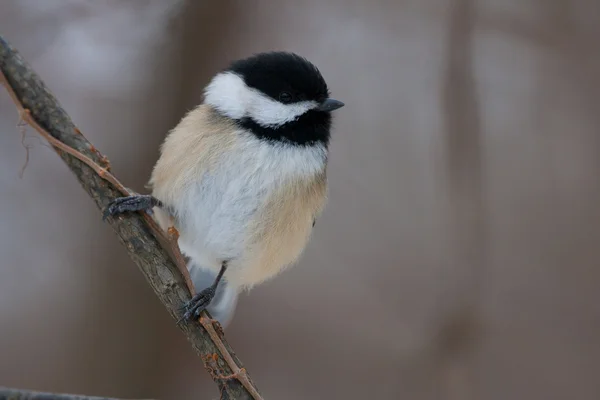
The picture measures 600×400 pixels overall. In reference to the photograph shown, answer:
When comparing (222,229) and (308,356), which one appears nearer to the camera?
(222,229)

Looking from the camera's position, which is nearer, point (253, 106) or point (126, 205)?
point (126, 205)

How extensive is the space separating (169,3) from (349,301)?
4.69ft

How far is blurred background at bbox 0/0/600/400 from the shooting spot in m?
2.36

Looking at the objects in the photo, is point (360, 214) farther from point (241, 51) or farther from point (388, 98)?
point (241, 51)

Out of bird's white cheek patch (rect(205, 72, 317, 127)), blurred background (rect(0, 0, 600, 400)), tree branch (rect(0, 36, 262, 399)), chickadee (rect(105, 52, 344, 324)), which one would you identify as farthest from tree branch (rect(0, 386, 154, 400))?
blurred background (rect(0, 0, 600, 400))

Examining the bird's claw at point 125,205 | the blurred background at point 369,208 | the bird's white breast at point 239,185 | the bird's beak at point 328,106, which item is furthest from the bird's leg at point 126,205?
the blurred background at point 369,208

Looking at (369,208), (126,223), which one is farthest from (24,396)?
(369,208)

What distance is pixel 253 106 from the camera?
1.45 m

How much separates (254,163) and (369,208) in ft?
3.72

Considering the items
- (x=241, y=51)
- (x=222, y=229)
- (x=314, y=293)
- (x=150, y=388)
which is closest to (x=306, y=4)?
(x=241, y=51)

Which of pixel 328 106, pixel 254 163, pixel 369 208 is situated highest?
pixel 328 106

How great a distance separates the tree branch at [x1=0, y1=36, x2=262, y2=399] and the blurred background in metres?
1.25

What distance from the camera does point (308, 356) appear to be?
2484 millimetres

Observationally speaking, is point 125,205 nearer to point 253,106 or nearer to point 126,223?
point 126,223
